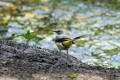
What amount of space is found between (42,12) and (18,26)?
3102 mm

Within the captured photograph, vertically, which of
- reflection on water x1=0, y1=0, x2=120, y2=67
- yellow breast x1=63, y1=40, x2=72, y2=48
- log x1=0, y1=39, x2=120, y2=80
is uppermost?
log x1=0, y1=39, x2=120, y2=80

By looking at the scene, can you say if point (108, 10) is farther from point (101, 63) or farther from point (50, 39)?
point (101, 63)

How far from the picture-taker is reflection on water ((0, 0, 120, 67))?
11.6m

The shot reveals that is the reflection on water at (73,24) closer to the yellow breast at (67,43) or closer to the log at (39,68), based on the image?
the yellow breast at (67,43)

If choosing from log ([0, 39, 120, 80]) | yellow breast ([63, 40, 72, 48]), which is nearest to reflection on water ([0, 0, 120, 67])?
yellow breast ([63, 40, 72, 48])

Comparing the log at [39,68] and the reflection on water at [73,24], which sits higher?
the log at [39,68]

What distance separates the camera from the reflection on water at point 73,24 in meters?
11.6

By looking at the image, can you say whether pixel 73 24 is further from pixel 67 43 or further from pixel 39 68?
pixel 39 68

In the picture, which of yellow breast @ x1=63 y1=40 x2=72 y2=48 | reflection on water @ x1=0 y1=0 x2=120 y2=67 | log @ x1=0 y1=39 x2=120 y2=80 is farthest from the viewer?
reflection on water @ x1=0 y1=0 x2=120 y2=67

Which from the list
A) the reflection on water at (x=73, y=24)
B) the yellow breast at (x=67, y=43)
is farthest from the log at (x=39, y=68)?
the reflection on water at (x=73, y=24)

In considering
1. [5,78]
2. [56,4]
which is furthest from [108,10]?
[5,78]

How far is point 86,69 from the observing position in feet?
22.6

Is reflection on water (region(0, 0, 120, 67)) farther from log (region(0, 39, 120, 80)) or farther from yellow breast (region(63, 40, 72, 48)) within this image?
log (region(0, 39, 120, 80))

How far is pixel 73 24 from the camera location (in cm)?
1539
